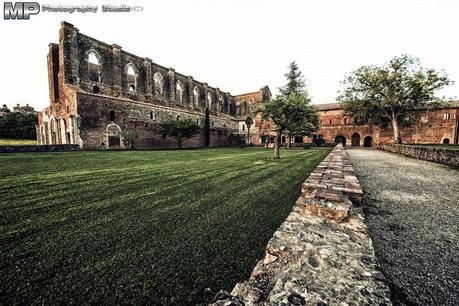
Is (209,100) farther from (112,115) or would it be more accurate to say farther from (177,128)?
(112,115)

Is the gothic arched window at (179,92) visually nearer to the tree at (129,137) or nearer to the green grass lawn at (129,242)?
the tree at (129,137)

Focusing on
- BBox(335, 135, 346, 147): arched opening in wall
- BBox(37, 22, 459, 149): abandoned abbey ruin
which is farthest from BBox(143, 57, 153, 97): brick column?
BBox(335, 135, 346, 147): arched opening in wall

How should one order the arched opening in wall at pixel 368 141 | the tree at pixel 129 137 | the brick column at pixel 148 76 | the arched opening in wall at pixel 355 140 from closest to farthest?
the tree at pixel 129 137 < the brick column at pixel 148 76 < the arched opening in wall at pixel 368 141 < the arched opening in wall at pixel 355 140

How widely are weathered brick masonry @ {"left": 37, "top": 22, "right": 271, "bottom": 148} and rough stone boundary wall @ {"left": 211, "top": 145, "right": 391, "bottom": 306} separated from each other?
22.5 metres

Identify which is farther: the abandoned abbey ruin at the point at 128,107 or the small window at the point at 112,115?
the small window at the point at 112,115

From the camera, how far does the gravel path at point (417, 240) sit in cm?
142

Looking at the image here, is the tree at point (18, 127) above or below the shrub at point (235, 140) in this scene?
above

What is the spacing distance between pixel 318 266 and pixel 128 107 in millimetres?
25349

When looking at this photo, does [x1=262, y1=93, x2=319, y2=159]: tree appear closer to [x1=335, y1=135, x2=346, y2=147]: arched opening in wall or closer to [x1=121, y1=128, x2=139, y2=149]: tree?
[x1=121, y1=128, x2=139, y2=149]: tree

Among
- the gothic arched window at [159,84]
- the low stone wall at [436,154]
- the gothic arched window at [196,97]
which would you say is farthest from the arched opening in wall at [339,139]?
the gothic arched window at [159,84]

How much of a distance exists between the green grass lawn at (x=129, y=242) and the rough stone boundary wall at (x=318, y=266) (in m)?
0.48

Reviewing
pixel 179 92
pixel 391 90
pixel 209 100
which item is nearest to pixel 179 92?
pixel 179 92

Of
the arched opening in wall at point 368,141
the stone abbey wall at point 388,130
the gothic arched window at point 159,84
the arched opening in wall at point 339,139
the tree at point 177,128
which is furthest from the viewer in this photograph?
the arched opening in wall at point 339,139

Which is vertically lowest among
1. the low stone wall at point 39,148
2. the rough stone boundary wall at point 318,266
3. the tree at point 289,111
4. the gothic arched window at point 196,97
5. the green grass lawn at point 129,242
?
the green grass lawn at point 129,242
